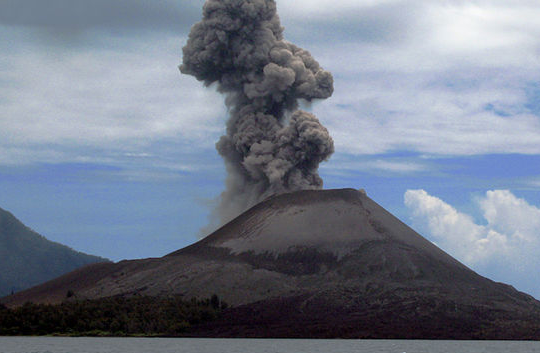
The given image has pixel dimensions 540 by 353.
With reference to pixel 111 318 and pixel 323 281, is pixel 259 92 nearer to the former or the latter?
pixel 323 281

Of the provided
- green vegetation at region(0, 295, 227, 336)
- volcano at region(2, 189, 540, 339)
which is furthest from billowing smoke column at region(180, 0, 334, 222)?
green vegetation at region(0, 295, 227, 336)

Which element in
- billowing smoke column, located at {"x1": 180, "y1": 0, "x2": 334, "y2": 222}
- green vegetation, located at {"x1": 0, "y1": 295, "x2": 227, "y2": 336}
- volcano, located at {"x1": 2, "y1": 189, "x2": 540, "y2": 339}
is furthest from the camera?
billowing smoke column, located at {"x1": 180, "y1": 0, "x2": 334, "y2": 222}

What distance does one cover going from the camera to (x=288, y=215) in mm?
154125

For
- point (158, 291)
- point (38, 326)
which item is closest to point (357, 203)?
point (158, 291)

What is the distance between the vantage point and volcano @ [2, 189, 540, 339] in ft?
370

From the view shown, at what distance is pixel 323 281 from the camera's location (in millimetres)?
132125

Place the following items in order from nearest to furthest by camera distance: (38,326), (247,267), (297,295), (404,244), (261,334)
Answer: (261,334), (38,326), (297,295), (247,267), (404,244)

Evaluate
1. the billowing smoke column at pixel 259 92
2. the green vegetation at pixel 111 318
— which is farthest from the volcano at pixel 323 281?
the billowing smoke column at pixel 259 92

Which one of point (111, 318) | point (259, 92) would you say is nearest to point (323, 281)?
point (111, 318)

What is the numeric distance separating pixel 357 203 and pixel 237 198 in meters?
30.9

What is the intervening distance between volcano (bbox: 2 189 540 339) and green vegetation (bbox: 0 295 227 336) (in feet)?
11.6

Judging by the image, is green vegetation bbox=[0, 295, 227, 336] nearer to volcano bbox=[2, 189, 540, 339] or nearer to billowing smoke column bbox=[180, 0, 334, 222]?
volcano bbox=[2, 189, 540, 339]

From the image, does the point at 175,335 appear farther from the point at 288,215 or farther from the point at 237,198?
the point at 237,198

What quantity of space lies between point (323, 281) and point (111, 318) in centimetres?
3718
